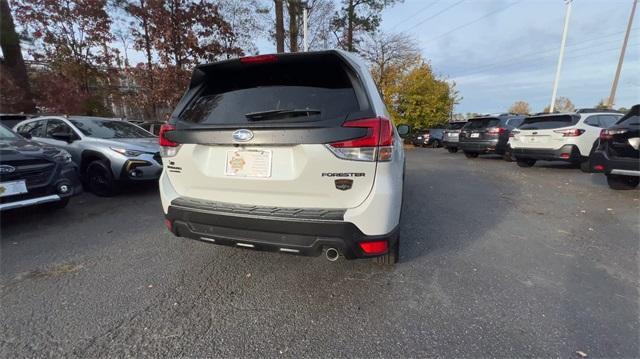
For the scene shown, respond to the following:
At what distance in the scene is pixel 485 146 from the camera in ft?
33.5

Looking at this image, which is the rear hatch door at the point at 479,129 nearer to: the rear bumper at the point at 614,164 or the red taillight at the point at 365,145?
the rear bumper at the point at 614,164

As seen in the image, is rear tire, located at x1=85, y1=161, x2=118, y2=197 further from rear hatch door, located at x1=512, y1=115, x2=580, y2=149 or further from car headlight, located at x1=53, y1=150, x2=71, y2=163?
rear hatch door, located at x1=512, y1=115, x2=580, y2=149

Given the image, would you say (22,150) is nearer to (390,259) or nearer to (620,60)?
(390,259)

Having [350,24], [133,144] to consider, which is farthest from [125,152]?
[350,24]

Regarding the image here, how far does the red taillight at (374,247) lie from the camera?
194 centimetres

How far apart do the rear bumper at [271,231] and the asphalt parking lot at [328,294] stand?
0.48m

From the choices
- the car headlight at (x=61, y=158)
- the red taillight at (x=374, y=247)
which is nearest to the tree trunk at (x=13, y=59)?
the car headlight at (x=61, y=158)

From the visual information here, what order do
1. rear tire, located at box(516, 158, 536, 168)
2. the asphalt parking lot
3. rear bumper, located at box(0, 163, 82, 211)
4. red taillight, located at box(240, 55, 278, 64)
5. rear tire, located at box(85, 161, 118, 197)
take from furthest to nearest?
rear tire, located at box(516, 158, 536, 168) < rear tire, located at box(85, 161, 118, 197) < rear bumper, located at box(0, 163, 82, 211) < red taillight, located at box(240, 55, 278, 64) < the asphalt parking lot

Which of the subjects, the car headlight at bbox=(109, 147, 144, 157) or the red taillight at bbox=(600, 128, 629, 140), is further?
the car headlight at bbox=(109, 147, 144, 157)

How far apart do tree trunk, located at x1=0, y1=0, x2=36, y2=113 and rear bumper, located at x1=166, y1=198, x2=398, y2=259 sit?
41.6 feet

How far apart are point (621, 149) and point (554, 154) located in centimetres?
280

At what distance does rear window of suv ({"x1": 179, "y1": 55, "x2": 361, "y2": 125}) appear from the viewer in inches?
78.6

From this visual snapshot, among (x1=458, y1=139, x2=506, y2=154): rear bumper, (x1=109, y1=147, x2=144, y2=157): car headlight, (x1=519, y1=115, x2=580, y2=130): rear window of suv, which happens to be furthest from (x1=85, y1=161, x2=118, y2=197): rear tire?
(x1=458, y1=139, x2=506, y2=154): rear bumper

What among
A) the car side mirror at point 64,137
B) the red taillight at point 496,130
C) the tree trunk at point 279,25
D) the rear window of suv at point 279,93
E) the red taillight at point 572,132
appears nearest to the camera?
the rear window of suv at point 279,93
